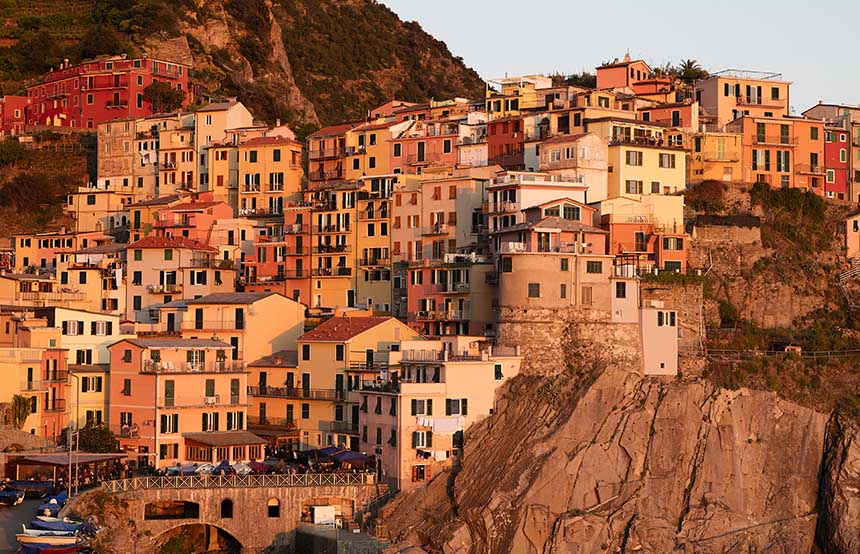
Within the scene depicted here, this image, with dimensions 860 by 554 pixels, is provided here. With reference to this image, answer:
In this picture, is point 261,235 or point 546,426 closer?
point 546,426

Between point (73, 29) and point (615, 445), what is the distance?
3241 inches

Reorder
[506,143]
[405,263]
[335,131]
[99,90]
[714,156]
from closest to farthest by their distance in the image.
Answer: [405,263] → [714,156] → [506,143] → [335,131] → [99,90]

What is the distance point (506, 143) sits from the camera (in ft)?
333

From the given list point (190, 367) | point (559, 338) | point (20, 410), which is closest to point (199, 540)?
point (190, 367)

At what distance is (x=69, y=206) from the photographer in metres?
118

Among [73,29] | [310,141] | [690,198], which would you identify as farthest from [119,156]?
[690,198]

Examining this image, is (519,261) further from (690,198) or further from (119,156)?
(119,156)

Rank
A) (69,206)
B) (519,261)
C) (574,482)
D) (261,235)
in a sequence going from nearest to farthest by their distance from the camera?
(574,482) < (519,261) < (261,235) < (69,206)

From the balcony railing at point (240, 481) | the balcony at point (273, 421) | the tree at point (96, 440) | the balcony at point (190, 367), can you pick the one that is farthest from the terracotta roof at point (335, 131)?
the balcony railing at point (240, 481)

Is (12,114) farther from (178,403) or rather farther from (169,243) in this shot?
(178,403)

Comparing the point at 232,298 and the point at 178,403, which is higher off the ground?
the point at 232,298

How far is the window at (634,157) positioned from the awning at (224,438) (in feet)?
86.3

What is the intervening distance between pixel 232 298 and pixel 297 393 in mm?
8346

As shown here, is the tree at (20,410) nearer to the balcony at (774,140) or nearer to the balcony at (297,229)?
the balcony at (297,229)
